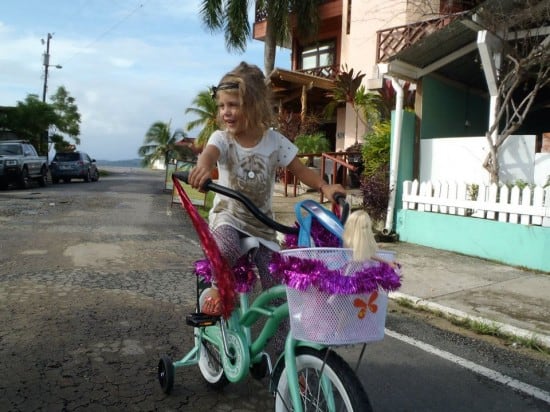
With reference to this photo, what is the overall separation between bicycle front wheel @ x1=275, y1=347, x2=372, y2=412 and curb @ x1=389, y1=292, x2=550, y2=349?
3.05 metres

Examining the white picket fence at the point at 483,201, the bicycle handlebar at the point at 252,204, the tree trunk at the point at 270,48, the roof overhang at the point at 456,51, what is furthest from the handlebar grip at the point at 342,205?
the tree trunk at the point at 270,48

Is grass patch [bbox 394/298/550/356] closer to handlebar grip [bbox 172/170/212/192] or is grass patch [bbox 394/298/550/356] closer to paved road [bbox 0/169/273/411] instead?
paved road [bbox 0/169/273/411]

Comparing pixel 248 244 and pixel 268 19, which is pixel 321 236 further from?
pixel 268 19

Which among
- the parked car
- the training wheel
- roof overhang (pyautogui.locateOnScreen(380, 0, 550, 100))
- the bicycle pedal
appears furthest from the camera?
the parked car

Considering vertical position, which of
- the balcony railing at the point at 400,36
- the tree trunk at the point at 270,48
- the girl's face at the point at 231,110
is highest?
the tree trunk at the point at 270,48

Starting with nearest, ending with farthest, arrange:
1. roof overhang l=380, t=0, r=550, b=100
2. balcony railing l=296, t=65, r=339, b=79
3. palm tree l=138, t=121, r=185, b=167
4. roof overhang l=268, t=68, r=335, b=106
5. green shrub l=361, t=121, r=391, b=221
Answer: roof overhang l=380, t=0, r=550, b=100
green shrub l=361, t=121, r=391, b=221
roof overhang l=268, t=68, r=335, b=106
balcony railing l=296, t=65, r=339, b=79
palm tree l=138, t=121, r=185, b=167

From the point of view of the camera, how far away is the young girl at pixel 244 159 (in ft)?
8.82

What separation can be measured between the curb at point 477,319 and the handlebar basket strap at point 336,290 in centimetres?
315

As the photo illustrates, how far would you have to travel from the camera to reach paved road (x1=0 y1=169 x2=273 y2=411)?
3158 millimetres

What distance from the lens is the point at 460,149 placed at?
8.85 meters

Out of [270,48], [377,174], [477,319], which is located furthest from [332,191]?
[270,48]

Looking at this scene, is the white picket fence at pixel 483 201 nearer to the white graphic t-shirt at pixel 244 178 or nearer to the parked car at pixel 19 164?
the white graphic t-shirt at pixel 244 178

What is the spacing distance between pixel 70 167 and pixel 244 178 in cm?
2385

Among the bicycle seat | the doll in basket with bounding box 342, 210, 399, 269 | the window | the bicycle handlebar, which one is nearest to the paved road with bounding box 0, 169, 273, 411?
the bicycle seat
